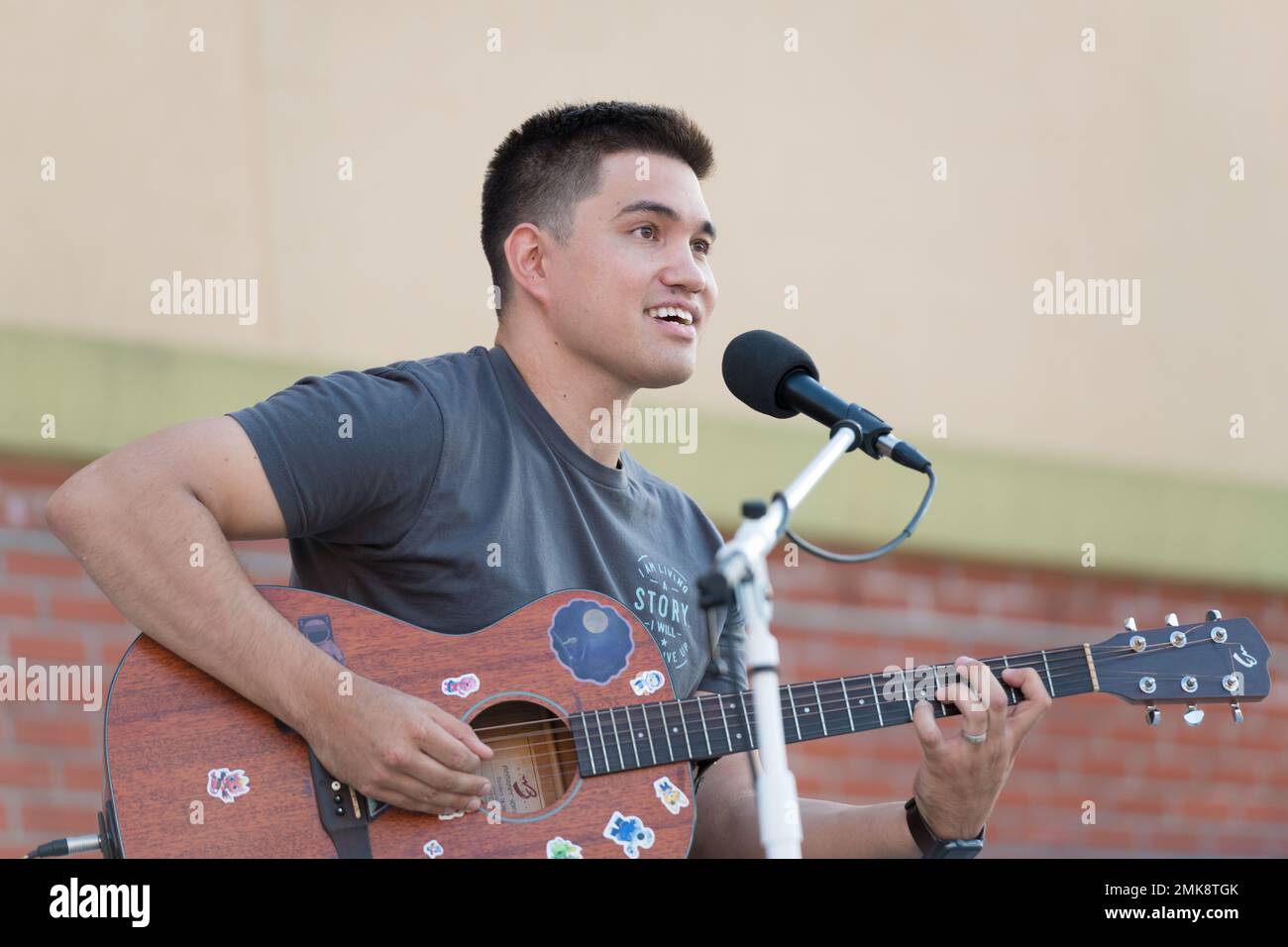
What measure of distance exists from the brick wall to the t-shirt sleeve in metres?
1.86

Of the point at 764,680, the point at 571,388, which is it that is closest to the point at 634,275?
the point at 571,388

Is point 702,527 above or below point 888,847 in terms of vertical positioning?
above

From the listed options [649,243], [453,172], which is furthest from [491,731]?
[453,172]

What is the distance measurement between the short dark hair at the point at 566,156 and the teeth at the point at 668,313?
0.29 m

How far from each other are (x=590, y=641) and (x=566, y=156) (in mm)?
1230

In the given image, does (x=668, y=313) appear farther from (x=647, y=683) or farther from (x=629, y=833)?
(x=629, y=833)

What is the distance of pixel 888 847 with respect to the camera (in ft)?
10.5

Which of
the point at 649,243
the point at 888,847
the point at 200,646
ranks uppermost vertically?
the point at 649,243

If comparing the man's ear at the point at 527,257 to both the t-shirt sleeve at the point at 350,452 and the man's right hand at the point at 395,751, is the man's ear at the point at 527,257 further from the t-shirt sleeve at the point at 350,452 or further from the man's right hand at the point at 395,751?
the man's right hand at the point at 395,751

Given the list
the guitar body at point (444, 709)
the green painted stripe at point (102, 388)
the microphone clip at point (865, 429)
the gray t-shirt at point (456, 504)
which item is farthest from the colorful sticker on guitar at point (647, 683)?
the green painted stripe at point (102, 388)

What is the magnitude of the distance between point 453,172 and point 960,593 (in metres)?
2.22

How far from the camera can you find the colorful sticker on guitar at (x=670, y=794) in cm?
298

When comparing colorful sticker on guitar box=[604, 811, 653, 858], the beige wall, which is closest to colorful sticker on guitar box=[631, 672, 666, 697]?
colorful sticker on guitar box=[604, 811, 653, 858]

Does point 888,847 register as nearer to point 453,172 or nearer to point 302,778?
point 302,778
